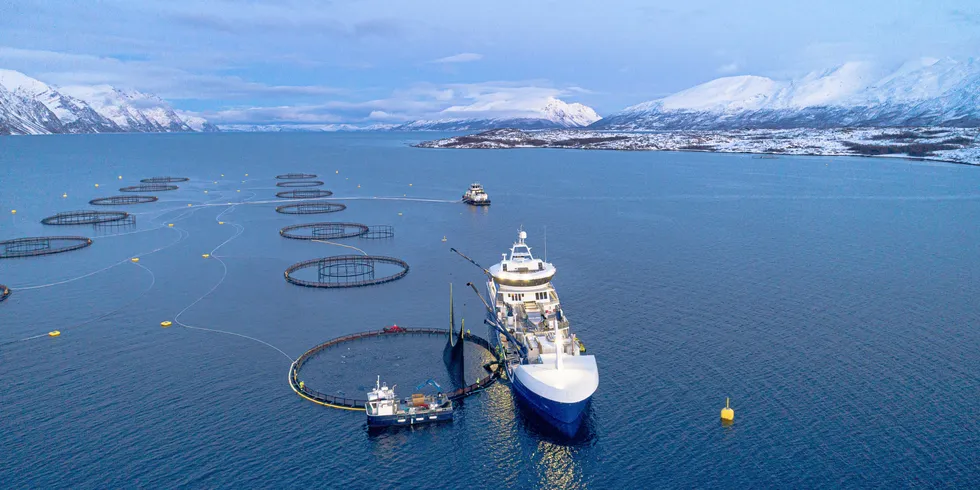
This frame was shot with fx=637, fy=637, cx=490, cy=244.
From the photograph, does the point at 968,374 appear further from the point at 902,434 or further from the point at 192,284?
the point at 192,284

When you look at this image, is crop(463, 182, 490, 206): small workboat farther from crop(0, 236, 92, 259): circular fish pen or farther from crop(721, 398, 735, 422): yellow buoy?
crop(721, 398, 735, 422): yellow buoy

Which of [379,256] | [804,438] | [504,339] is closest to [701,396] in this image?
[804,438]

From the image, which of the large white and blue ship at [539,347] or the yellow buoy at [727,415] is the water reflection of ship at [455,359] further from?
the yellow buoy at [727,415]

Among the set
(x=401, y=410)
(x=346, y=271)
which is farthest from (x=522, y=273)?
(x=346, y=271)

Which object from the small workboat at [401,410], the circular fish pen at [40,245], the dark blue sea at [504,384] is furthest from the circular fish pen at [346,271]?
the circular fish pen at [40,245]

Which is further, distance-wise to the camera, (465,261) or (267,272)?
(465,261)

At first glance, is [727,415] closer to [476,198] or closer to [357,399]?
[357,399]
